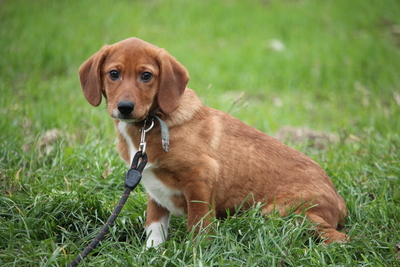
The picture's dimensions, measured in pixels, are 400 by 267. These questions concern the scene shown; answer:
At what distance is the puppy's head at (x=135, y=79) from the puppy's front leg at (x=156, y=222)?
730mm

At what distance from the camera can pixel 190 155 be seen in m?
2.89

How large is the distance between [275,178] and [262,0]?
10172 millimetres

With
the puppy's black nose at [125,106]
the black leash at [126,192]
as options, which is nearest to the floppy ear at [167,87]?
the puppy's black nose at [125,106]

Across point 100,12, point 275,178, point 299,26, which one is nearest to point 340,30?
point 299,26

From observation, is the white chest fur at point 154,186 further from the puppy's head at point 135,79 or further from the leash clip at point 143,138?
the puppy's head at point 135,79

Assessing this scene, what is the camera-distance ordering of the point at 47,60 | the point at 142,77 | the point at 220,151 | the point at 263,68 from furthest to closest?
the point at 263,68, the point at 47,60, the point at 220,151, the point at 142,77

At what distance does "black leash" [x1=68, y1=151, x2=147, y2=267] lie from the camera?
2.57 meters

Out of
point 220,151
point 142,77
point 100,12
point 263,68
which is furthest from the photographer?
point 100,12

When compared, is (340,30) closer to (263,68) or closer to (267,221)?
(263,68)

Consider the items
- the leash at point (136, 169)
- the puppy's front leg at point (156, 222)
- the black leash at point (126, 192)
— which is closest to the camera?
the black leash at point (126, 192)

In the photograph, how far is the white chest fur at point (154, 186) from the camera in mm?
2949

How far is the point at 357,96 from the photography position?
7984 millimetres

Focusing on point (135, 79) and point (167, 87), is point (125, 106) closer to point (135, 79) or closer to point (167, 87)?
point (135, 79)

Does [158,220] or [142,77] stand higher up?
[142,77]
